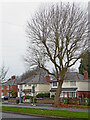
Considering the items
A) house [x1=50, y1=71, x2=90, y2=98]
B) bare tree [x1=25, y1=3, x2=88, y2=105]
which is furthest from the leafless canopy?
house [x1=50, y1=71, x2=90, y2=98]

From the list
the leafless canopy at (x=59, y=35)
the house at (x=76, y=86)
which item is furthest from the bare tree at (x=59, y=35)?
the house at (x=76, y=86)

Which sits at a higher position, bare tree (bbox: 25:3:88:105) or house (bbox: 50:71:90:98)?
bare tree (bbox: 25:3:88:105)

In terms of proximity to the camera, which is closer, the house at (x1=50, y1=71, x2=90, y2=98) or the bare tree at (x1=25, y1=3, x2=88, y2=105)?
the bare tree at (x1=25, y1=3, x2=88, y2=105)

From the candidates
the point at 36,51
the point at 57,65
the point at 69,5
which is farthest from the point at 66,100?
the point at 69,5

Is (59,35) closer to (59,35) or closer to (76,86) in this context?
(59,35)

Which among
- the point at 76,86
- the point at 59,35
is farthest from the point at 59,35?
the point at 76,86

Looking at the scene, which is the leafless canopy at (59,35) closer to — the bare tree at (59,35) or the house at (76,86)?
the bare tree at (59,35)

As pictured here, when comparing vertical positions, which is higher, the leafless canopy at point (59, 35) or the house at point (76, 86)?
the leafless canopy at point (59, 35)

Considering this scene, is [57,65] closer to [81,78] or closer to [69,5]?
[69,5]

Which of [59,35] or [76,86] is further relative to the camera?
[76,86]

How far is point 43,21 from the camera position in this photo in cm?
3212

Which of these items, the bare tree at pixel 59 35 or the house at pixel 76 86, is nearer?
the bare tree at pixel 59 35

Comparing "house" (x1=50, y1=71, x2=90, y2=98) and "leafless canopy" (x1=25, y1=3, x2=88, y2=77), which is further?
"house" (x1=50, y1=71, x2=90, y2=98)

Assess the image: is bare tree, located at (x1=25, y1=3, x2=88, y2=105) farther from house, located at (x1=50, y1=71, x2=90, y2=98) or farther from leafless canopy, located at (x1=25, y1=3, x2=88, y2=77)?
house, located at (x1=50, y1=71, x2=90, y2=98)
